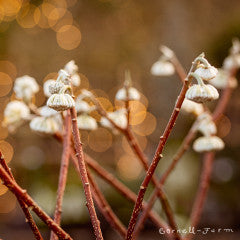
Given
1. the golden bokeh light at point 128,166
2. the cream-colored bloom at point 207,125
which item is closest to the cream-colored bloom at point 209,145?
the cream-colored bloom at point 207,125

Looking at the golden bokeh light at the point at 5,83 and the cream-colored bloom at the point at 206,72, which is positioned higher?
the golden bokeh light at the point at 5,83

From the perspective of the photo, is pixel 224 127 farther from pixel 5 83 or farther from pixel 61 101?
pixel 61 101

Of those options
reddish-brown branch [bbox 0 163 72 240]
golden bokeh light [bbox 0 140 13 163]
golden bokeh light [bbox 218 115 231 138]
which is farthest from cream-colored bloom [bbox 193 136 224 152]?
golden bokeh light [bbox 0 140 13 163]

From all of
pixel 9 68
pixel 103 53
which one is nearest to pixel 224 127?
pixel 103 53

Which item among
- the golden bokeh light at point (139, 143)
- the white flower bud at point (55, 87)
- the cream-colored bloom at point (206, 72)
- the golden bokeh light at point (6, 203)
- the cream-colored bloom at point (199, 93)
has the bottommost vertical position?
the golden bokeh light at point (6, 203)

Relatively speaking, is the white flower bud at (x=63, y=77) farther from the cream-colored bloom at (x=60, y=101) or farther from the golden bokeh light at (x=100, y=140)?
the golden bokeh light at (x=100, y=140)
